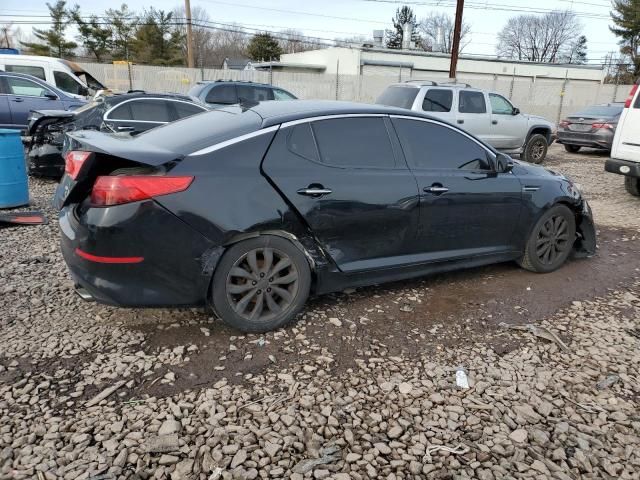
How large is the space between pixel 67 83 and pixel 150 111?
7.18 meters

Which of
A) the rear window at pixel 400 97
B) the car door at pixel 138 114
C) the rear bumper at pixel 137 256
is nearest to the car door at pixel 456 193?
the rear bumper at pixel 137 256

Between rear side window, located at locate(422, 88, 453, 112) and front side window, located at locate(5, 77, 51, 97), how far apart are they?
867 centimetres

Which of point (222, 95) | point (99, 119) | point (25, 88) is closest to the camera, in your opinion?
point (99, 119)

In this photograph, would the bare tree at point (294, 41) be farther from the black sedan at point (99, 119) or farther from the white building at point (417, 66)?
the black sedan at point (99, 119)

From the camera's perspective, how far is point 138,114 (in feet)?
29.0

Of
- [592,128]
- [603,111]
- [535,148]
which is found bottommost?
[535,148]

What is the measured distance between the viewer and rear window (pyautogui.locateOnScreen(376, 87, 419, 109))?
1027 cm

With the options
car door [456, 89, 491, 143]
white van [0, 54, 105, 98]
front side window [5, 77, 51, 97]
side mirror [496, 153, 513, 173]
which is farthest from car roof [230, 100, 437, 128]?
white van [0, 54, 105, 98]

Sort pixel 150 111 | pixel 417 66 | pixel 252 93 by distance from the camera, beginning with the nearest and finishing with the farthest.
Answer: pixel 150 111 < pixel 252 93 < pixel 417 66

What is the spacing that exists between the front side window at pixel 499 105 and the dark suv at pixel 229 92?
182 inches

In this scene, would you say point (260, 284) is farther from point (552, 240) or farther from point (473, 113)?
point (473, 113)

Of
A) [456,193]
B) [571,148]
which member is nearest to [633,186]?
[456,193]

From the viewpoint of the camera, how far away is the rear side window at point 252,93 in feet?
40.9

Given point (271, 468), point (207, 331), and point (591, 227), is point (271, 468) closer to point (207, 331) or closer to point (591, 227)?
point (207, 331)
